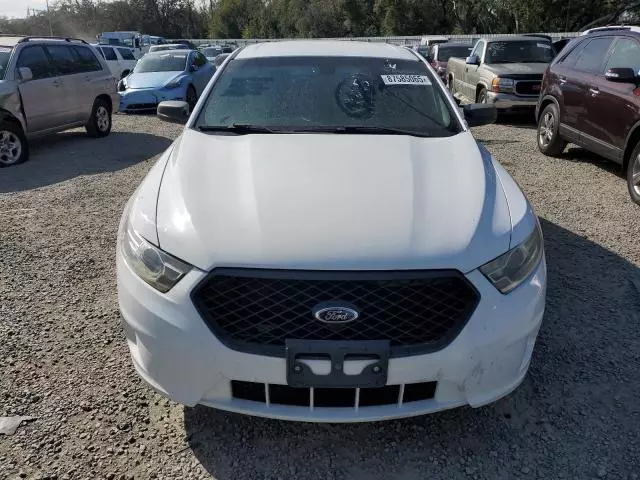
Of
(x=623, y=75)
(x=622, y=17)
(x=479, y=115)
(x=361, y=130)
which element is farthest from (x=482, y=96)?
(x=622, y=17)

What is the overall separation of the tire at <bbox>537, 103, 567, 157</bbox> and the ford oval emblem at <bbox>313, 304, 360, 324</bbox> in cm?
677

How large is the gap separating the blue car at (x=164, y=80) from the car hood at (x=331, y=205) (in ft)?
34.6

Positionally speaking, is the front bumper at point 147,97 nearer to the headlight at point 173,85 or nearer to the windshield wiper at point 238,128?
the headlight at point 173,85

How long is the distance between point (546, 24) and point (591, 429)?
38.8m

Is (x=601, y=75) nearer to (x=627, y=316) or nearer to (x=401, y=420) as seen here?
(x=627, y=316)

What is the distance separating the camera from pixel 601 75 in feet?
22.2

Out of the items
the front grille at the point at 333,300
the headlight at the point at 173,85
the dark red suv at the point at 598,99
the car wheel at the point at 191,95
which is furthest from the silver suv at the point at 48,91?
the dark red suv at the point at 598,99

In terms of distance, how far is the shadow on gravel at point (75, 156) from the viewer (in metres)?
7.45

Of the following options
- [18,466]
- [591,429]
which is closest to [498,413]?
[591,429]

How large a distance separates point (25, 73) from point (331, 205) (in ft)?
25.5

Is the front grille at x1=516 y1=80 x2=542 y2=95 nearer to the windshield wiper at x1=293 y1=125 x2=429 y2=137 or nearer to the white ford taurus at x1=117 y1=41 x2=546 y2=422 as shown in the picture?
the windshield wiper at x1=293 y1=125 x2=429 y2=137

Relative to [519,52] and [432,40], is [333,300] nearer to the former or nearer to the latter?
[519,52]

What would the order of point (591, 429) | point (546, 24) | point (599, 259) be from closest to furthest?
point (591, 429) < point (599, 259) < point (546, 24)

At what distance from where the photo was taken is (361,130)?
10.8ft
